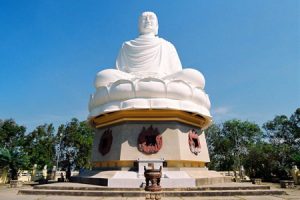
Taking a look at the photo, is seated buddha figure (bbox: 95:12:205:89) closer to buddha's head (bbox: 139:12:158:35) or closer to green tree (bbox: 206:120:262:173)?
buddha's head (bbox: 139:12:158:35)

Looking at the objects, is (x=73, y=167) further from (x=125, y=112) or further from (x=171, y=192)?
(x=171, y=192)

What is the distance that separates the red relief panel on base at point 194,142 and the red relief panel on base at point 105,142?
138 inches

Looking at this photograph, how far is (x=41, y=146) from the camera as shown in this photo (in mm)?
31828

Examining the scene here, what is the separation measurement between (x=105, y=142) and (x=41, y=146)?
21.5 meters

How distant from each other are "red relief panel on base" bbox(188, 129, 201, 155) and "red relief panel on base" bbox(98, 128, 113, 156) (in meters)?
3.50

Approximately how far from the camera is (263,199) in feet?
27.2

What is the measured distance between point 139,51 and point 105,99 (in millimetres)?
3811

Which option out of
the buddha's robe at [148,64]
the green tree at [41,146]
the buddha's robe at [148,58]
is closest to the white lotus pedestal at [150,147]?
the buddha's robe at [148,64]

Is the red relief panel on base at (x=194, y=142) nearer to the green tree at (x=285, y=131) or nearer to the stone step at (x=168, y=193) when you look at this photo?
the stone step at (x=168, y=193)

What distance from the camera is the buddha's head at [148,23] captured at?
54.3ft

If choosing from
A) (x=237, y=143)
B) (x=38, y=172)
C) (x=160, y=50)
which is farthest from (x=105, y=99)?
(x=237, y=143)

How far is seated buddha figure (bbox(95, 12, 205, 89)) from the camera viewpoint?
13.3 m

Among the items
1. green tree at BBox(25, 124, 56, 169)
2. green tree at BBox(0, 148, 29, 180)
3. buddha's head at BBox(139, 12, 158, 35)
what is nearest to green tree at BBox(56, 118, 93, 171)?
green tree at BBox(25, 124, 56, 169)

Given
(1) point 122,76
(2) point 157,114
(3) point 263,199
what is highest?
(1) point 122,76
